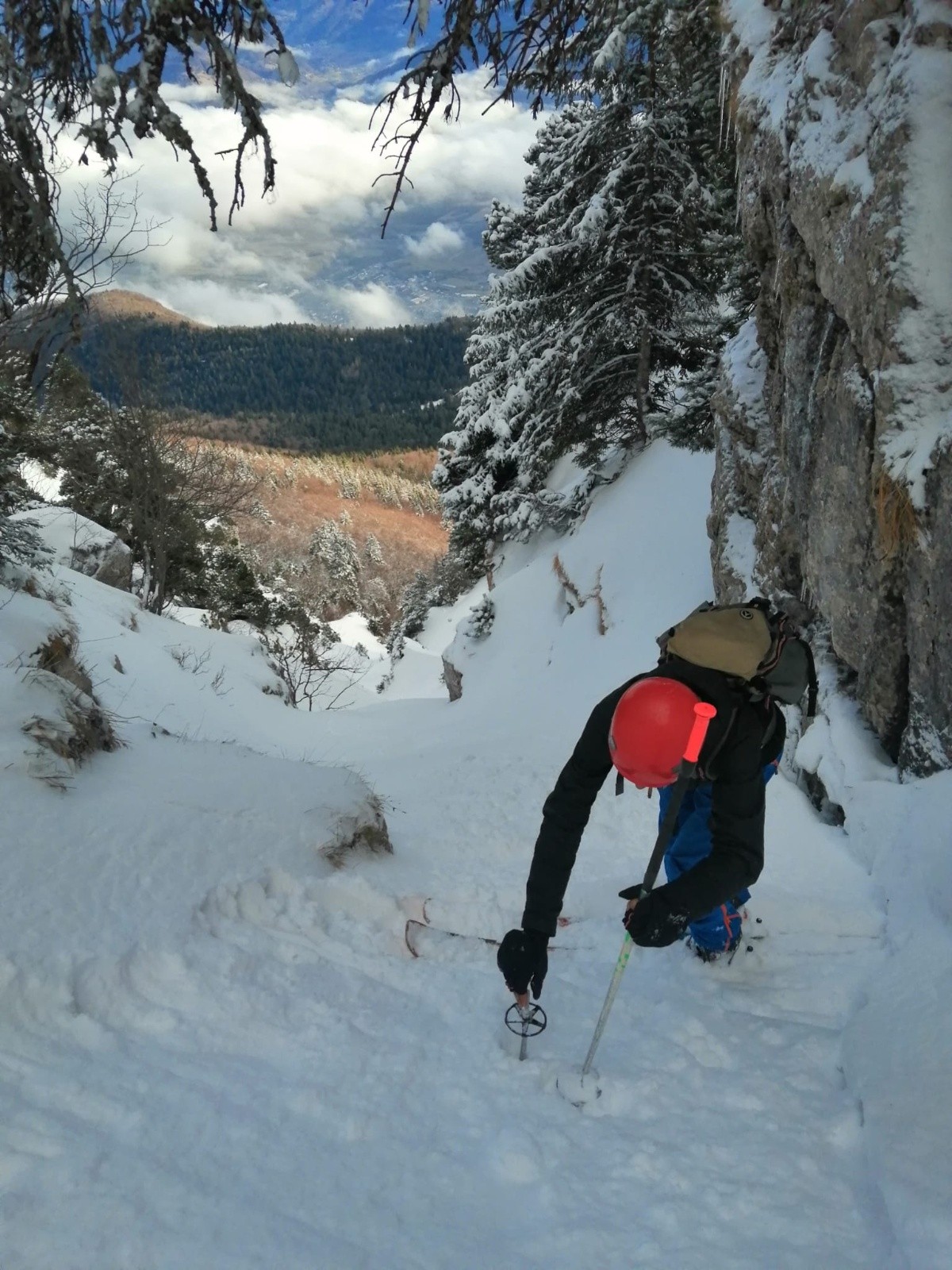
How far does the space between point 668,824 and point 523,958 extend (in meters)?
0.82

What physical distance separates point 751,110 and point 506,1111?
855 centimetres

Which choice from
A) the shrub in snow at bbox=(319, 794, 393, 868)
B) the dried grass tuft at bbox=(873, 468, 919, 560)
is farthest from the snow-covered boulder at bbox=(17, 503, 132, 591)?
the dried grass tuft at bbox=(873, 468, 919, 560)

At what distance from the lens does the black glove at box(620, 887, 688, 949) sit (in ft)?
8.51

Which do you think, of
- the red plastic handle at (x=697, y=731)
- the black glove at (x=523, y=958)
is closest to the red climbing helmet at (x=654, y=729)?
the red plastic handle at (x=697, y=731)

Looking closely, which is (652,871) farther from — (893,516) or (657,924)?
(893,516)

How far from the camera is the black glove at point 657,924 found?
2594 mm

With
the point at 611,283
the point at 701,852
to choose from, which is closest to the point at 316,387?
the point at 611,283

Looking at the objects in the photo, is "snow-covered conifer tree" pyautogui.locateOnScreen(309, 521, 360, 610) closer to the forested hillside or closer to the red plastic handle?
the forested hillside

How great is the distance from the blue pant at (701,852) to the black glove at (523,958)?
0.98m

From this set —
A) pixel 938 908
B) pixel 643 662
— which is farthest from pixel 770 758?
pixel 643 662

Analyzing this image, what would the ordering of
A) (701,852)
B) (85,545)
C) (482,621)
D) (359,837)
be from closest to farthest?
(701,852) < (359,837) < (482,621) < (85,545)

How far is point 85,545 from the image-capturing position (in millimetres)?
22531

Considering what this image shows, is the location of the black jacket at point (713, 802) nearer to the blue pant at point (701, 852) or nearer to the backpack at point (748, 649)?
the backpack at point (748, 649)

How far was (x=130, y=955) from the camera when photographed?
324 centimetres
